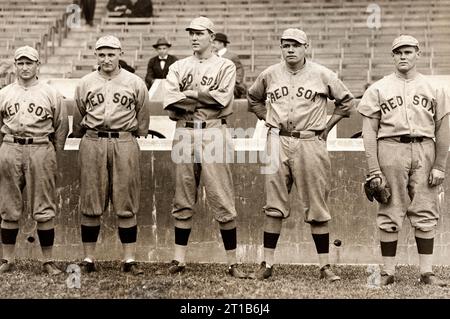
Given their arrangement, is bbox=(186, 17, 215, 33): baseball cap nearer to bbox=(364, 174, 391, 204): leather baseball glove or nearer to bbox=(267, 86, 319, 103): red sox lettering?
bbox=(267, 86, 319, 103): red sox lettering

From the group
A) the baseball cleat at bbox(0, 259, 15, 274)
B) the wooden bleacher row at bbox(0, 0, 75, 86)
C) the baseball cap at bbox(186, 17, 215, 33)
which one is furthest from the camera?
the wooden bleacher row at bbox(0, 0, 75, 86)

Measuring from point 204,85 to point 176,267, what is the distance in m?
1.51

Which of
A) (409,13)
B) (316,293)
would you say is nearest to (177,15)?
(409,13)

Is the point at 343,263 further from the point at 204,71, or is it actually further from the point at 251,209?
the point at 204,71

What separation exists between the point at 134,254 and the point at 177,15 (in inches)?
469

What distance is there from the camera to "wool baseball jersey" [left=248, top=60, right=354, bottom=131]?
6.20m

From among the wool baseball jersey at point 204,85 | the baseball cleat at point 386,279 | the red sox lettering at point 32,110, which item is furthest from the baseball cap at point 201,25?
the baseball cleat at point 386,279

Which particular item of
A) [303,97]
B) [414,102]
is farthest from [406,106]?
[303,97]

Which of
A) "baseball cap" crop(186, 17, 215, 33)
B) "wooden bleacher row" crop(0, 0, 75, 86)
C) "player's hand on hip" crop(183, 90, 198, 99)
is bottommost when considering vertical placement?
"player's hand on hip" crop(183, 90, 198, 99)

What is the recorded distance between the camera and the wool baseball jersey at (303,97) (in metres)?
6.20

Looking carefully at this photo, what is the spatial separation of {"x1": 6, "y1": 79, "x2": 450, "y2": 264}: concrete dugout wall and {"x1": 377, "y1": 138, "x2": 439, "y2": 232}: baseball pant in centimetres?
83

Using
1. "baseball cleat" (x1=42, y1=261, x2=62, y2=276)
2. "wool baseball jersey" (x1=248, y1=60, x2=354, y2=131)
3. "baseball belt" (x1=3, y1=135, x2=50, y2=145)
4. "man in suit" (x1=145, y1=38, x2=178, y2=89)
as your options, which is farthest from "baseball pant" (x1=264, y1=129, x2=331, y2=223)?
"man in suit" (x1=145, y1=38, x2=178, y2=89)

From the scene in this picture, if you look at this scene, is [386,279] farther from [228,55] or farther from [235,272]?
[228,55]

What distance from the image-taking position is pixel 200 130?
20.9ft
